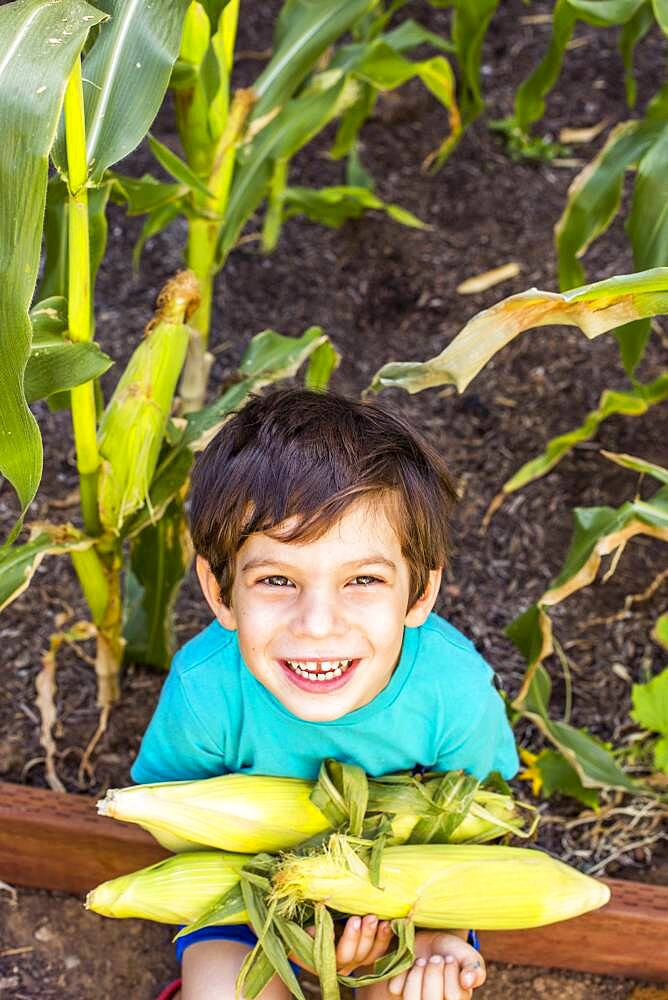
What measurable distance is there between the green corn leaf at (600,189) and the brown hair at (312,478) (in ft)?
2.31

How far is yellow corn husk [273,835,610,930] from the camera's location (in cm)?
152

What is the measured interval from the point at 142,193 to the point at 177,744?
0.86 m

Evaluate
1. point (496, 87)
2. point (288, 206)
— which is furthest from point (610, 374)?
point (496, 87)

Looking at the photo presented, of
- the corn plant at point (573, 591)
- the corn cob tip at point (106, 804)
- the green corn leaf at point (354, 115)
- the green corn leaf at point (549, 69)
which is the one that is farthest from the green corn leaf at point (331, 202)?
the corn cob tip at point (106, 804)

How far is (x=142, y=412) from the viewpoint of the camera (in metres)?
1.62

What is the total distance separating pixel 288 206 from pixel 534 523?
93cm

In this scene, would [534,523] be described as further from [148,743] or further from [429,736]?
[148,743]

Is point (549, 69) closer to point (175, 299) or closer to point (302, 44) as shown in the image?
point (302, 44)

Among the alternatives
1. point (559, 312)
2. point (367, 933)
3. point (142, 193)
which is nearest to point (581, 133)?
point (142, 193)

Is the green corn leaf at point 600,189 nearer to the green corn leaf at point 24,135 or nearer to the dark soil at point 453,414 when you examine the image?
the dark soil at point 453,414

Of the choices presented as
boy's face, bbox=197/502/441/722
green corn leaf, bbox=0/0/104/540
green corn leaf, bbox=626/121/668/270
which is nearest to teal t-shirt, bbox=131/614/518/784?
boy's face, bbox=197/502/441/722

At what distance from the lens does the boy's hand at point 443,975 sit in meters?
1.52

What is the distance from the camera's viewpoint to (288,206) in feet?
8.84

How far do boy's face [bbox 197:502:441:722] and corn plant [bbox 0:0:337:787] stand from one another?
11.5 inches
